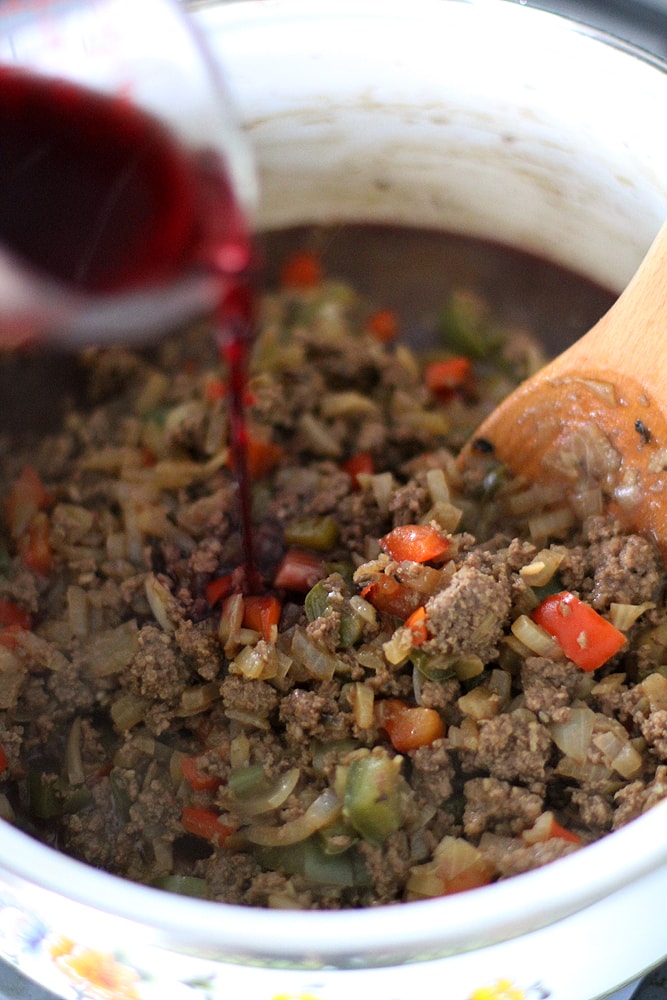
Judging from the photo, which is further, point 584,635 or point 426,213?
point 426,213

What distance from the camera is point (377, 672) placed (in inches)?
73.2

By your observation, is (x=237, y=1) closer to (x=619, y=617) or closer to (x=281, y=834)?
(x=619, y=617)

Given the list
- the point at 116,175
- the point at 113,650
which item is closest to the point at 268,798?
the point at 113,650

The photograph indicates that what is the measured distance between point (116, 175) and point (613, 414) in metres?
1.06

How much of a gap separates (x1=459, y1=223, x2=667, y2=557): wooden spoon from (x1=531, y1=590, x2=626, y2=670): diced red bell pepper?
0.25 m

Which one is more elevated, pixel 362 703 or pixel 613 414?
pixel 613 414

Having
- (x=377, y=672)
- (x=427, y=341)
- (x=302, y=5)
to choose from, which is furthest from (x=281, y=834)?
(x=302, y=5)

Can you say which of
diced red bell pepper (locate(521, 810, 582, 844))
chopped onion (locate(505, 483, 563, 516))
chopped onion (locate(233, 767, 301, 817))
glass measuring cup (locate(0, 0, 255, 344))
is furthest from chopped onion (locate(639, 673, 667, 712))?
glass measuring cup (locate(0, 0, 255, 344))

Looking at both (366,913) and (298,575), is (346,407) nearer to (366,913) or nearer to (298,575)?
(298,575)

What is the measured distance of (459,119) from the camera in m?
2.35

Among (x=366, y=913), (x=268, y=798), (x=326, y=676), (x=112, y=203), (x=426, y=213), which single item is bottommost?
(x=268, y=798)

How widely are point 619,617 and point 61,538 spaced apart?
1.19m

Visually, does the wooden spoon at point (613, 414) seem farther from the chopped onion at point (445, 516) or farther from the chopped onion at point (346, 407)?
the chopped onion at point (346, 407)

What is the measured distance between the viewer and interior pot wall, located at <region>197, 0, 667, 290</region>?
214cm
